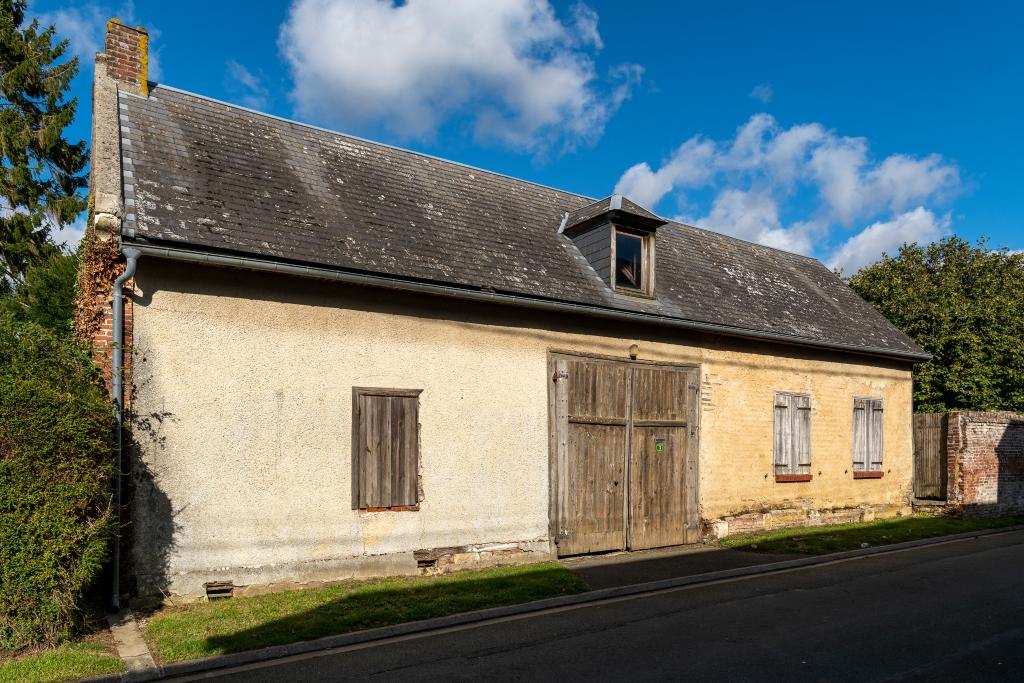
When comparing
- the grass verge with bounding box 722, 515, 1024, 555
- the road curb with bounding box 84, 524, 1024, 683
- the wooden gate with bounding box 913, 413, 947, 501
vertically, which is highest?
the wooden gate with bounding box 913, 413, 947, 501

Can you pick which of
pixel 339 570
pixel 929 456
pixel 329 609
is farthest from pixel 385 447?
pixel 929 456

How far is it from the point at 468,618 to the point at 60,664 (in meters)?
3.46

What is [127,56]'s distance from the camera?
10.1 m

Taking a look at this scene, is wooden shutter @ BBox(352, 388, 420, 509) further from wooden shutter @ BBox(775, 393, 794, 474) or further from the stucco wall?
wooden shutter @ BBox(775, 393, 794, 474)

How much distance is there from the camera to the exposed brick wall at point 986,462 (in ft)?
51.1

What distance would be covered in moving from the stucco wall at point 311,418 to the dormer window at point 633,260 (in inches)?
36.8

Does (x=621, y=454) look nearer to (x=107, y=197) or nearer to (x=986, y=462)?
(x=107, y=197)

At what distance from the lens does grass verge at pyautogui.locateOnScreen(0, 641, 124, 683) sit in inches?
212

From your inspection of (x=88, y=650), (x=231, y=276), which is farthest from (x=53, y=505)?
(x=231, y=276)

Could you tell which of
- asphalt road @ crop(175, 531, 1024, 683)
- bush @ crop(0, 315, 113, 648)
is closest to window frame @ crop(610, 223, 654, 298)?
asphalt road @ crop(175, 531, 1024, 683)

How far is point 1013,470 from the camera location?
16.3m

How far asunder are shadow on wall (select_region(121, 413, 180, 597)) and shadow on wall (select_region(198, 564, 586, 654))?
0.69 metres

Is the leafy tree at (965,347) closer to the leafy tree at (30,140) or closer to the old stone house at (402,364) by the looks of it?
the old stone house at (402,364)

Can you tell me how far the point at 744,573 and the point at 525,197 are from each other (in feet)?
24.4
